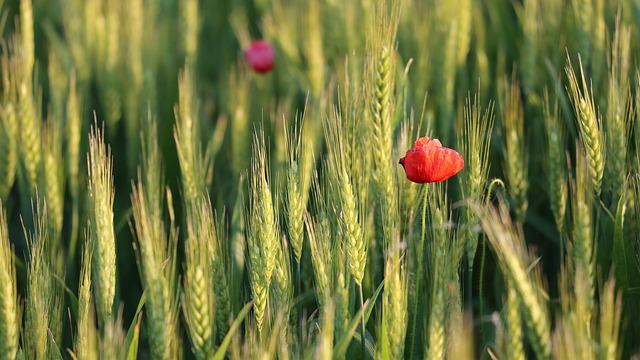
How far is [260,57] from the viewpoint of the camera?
1941mm

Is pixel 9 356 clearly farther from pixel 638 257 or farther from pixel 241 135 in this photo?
pixel 638 257

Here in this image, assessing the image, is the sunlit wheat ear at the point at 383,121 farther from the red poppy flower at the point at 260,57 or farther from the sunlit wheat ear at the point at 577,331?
the red poppy flower at the point at 260,57

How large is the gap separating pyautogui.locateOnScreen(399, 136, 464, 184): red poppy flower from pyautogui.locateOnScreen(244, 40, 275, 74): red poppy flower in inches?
30.6

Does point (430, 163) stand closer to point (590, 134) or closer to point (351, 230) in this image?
point (351, 230)

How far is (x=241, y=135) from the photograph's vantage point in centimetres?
175

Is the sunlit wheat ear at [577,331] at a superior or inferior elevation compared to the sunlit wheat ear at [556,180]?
inferior

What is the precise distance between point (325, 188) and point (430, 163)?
1.44 ft

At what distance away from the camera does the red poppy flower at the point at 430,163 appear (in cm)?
120

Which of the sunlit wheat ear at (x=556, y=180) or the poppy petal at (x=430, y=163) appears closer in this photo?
the poppy petal at (x=430, y=163)

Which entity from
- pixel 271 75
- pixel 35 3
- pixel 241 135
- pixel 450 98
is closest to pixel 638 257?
pixel 450 98

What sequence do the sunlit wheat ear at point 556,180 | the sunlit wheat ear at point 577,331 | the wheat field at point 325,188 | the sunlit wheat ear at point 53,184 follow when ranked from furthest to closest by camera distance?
the sunlit wheat ear at point 53,184 → the sunlit wheat ear at point 556,180 → the wheat field at point 325,188 → the sunlit wheat ear at point 577,331

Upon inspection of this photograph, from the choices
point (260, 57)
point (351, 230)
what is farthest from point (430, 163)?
point (260, 57)

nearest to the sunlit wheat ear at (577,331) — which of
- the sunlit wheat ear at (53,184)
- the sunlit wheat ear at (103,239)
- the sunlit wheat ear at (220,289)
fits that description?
the sunlit wheat ear at (220,289)

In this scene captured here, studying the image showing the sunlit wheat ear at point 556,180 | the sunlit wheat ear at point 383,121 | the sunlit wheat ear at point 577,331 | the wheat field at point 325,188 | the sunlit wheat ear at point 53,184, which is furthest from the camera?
the sunlit wheat ear at point 53,184
